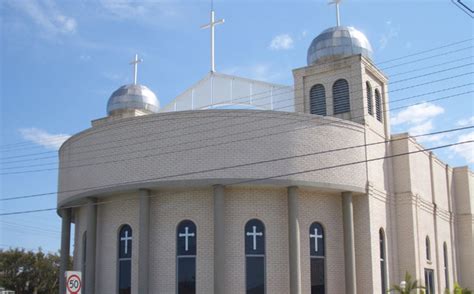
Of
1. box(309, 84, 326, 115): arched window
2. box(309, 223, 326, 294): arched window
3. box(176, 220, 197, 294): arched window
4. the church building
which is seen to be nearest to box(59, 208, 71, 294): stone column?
the church building

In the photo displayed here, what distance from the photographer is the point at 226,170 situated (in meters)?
23.2

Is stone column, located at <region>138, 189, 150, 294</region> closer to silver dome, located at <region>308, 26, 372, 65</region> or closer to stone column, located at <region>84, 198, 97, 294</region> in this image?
stone column, located at <region>84, 198, 97, 294</region>

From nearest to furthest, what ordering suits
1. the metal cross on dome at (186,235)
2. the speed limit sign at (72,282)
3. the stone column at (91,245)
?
the speed limit sign at (72,282) < the metal cross on dome at (186,235) < the stone column at (91,245)

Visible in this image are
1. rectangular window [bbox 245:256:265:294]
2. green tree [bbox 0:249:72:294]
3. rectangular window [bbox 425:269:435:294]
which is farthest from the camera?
green tree [bbox 0:249:72:294]

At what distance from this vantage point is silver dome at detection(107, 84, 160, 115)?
35.4 meters

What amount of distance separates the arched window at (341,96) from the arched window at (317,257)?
6.01 metres

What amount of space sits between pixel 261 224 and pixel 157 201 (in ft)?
12.8

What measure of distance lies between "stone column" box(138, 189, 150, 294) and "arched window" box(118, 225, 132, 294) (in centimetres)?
128

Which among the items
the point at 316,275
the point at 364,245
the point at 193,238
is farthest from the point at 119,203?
the point at 364,245

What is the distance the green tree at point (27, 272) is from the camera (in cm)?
5400

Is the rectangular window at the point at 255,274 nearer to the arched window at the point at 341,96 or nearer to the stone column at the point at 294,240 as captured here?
the stone column at the point at 294,240

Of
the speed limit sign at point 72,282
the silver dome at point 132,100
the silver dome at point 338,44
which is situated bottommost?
the speed limit sign at point 72,282

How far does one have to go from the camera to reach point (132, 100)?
3544 centimetres

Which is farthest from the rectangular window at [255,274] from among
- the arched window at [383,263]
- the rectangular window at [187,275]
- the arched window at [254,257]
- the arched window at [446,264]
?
the arched window at [446,264]
